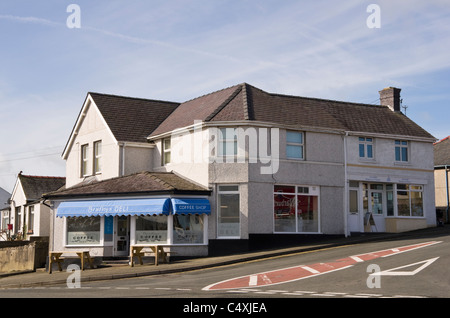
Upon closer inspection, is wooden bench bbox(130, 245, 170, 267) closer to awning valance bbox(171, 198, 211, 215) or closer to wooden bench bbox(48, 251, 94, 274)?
awning valance bbox(171, 198, 211, 215)

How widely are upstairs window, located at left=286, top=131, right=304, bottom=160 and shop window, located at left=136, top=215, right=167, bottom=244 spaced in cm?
681

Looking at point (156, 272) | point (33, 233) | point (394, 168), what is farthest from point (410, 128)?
point (33, 233)

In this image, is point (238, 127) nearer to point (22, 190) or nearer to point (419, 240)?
point (419, 240)

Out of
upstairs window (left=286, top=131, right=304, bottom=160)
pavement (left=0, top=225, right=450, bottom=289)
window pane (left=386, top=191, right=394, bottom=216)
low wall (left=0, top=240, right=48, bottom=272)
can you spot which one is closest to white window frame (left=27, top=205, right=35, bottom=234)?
low wall (left=0, top=240, right=48, bottom=272)

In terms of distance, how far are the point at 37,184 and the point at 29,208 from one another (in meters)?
3.11

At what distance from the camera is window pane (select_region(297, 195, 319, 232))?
28.4 meters

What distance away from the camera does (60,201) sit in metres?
28.9

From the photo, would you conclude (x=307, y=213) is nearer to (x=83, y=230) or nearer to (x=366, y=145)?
(x=366, y=145)

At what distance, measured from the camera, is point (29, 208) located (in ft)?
141

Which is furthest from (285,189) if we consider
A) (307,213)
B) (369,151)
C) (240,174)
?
(369,151)

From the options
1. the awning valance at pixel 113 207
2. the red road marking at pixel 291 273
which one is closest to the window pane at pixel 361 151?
the red road marking at pixel 291 273

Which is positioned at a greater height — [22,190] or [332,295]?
[22,190]

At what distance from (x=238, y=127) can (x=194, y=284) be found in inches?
438
